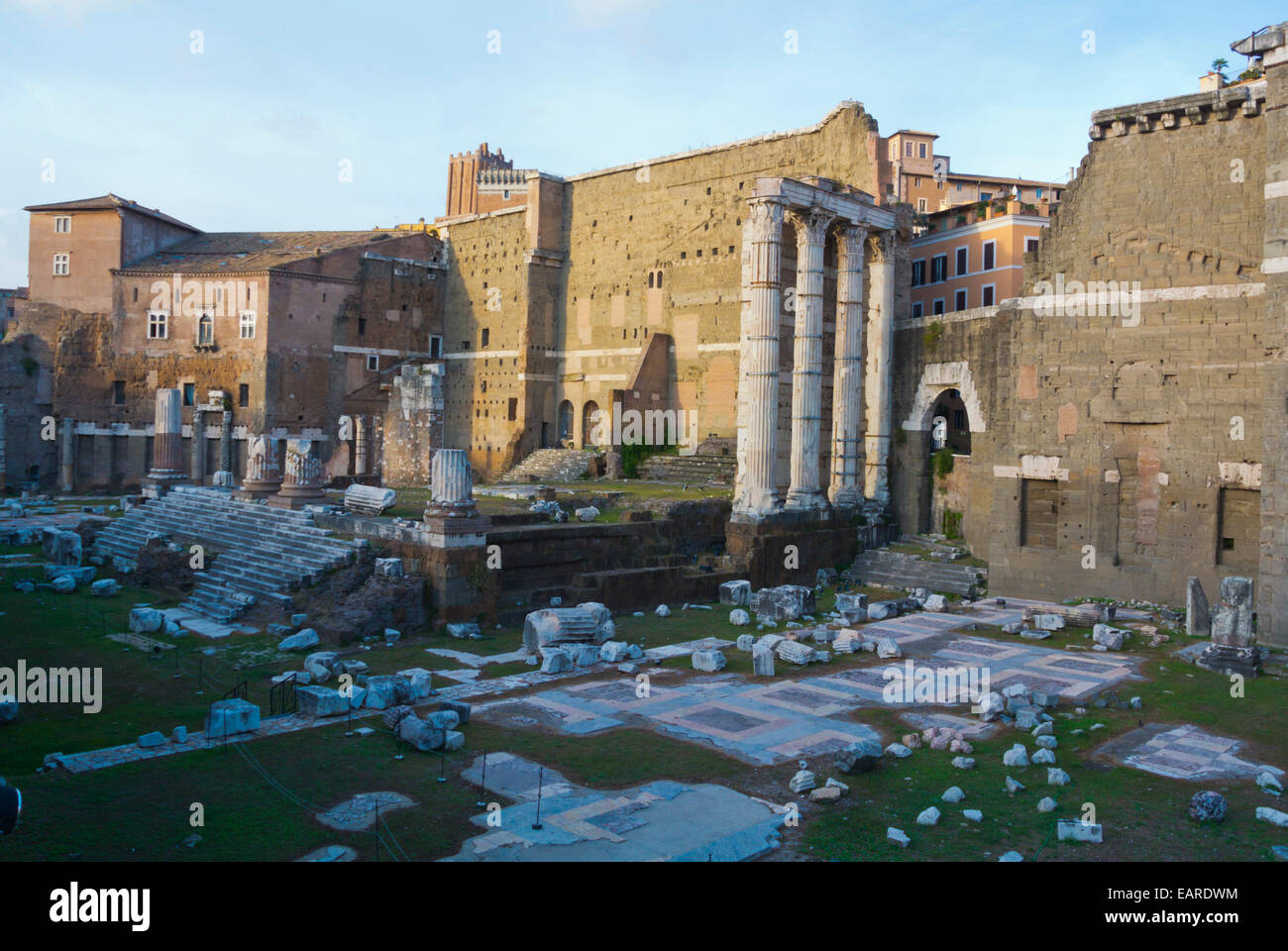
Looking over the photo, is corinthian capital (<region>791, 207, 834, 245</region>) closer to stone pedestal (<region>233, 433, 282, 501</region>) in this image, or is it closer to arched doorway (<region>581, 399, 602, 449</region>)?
stone pedestal (<region>233, 433, 282, 501</region>)

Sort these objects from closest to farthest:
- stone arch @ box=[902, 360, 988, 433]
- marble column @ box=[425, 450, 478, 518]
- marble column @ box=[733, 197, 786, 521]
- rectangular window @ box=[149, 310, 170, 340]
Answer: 1. marble column @ box=[425, 450, 478, 518]
2. marble column @ box=[733, 197, 786, 521]
3. stone arch @ box=[902, 360, 988, 433]
4. rectangular window @ box=[149, 310, 170, 340]

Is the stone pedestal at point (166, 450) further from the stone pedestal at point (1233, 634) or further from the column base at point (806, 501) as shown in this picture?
the stone pedestal at point (1233, 634)

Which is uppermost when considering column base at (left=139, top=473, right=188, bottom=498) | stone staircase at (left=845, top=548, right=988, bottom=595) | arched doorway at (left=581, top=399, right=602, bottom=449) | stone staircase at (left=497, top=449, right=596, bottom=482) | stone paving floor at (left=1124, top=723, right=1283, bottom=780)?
arched doorway at (left=581, top=399, right=602, bottom=449)

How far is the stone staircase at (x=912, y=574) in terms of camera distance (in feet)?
69.6

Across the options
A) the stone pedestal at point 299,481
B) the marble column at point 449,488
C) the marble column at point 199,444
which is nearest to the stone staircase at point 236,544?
the stone pedestal at point 299,481

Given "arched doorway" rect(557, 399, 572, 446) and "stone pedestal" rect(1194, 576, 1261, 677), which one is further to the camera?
"arched doorway" rect(557, 399, 572, 446)

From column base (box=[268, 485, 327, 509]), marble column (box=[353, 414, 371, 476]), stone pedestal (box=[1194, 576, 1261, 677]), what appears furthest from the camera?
marble column (box=[353, 414, 371, 476])

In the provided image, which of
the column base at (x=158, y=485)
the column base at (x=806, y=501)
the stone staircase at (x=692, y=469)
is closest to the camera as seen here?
the column base at (x=806, y=501)

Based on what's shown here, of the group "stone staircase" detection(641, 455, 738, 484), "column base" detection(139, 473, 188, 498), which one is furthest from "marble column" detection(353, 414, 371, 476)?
"stone staircase" detection(641, 455, 738, 484)

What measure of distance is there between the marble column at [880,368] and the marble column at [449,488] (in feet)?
41.6

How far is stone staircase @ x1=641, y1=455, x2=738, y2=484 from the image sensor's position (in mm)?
30625

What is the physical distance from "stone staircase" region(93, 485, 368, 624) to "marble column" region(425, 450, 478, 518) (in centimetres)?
180

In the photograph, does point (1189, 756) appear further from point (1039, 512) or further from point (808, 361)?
Answer: point (808, 361)
